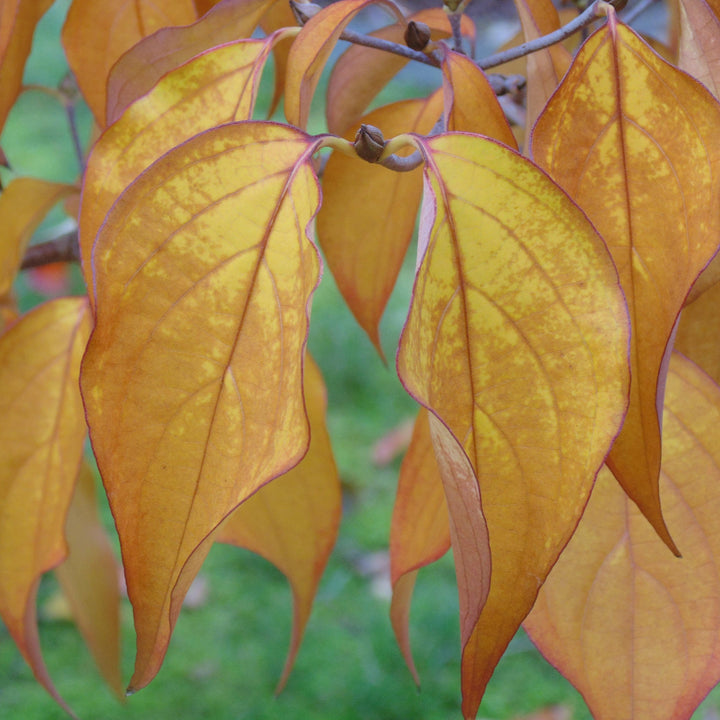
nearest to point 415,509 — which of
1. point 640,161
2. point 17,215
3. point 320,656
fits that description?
point 640,161

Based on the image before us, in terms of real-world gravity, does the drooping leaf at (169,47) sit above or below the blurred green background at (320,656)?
above

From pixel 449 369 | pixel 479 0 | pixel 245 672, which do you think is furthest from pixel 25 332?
pixel 479 0

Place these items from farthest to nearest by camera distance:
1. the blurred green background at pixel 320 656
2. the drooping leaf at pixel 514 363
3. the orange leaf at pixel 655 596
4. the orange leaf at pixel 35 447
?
the blurred green background at pixel 320 656
the orange leaf at pixel 35 447
the orange leaf at pixel 655 596
the drooping leaf at pixel 514 363

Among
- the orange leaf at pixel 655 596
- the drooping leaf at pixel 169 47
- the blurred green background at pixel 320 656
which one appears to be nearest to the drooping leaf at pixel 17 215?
the drooping leaf at pixel 169 47

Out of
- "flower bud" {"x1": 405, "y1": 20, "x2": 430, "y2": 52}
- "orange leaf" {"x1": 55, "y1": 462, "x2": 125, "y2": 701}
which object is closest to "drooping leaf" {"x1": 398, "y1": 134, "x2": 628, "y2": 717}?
"flower bud" {"x1": 405, "y1": 20, "x2": 430, "y2": 52}

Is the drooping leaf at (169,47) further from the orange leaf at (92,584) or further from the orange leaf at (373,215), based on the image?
the orange leaf at (92,584)

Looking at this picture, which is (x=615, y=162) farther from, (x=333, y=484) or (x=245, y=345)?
(x=333, y=484)

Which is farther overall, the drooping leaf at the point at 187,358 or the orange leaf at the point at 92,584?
the orange leaf at the point at 92,584
